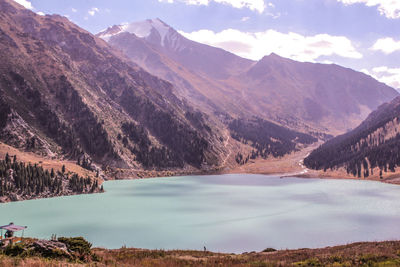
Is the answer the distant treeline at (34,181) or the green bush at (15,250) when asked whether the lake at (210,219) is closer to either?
the distant treeline at (34,181)

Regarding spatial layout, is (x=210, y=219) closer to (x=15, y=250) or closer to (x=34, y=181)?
(x=15, y=250)

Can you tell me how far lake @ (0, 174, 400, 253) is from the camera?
63938mm

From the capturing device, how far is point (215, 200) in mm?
118875

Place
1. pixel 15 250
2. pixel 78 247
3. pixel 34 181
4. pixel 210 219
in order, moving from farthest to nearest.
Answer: pixel 34 181 → pixel 210 219 → pixel 78 247 → pixel 15 250

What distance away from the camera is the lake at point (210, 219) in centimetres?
6394

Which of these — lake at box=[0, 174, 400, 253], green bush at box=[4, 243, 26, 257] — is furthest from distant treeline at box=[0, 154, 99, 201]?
green bush at box=[4, 243, 26, 257]

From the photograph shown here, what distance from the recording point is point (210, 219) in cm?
8406

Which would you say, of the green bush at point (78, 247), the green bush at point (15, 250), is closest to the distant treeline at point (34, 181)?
the green bush at point (78, 247)

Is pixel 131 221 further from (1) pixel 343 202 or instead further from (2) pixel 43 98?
(2) pixel 43 98

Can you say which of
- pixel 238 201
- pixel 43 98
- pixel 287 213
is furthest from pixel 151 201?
pixel 43 98

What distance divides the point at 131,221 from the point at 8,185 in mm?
55132

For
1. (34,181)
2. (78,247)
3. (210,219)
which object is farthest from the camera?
(34,181)

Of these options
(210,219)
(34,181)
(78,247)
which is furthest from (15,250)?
(34,181)

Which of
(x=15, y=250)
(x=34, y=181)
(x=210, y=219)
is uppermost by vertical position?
(x=15, y=250)
